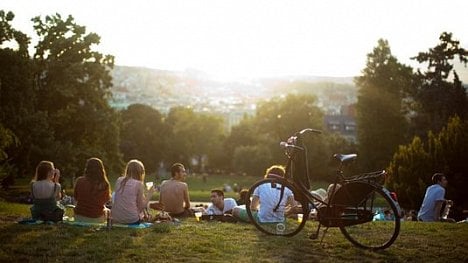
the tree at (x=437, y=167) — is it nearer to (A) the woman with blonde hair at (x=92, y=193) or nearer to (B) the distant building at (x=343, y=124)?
(A) the woman with blonde hair at (x=92, y=193)

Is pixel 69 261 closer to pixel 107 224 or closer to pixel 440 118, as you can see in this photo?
pixel 107 224

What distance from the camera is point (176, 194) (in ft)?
47.4

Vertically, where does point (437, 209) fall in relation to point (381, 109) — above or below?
below

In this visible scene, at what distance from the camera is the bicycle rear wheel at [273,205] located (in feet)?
33.9

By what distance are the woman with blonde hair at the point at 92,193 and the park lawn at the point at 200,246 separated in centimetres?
61

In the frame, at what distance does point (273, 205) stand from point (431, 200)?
7049 mm

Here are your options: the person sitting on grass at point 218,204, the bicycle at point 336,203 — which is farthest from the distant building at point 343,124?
the bicycle at point 336,203

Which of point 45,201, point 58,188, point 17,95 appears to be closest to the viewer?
point 45,201

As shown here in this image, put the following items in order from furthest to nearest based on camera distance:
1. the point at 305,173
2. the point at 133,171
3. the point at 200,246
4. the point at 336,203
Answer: the point at 133,171, the point at 305,173, the point at 336,203, the point at 200,246

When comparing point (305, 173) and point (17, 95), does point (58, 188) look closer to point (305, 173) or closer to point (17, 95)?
point (305, 173)

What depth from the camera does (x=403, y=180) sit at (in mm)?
34750

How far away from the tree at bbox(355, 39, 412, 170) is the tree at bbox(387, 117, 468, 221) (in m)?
31.3

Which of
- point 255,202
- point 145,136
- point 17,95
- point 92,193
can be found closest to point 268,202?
point 255,202

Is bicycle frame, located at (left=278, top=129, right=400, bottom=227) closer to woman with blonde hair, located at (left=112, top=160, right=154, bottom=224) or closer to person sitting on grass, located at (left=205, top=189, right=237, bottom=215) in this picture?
woman with blonde hair, located at (left=112, top=160, right=154, bottom=224)
